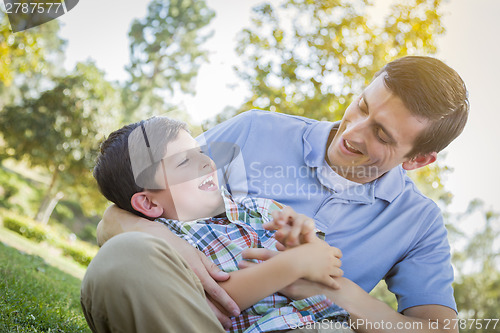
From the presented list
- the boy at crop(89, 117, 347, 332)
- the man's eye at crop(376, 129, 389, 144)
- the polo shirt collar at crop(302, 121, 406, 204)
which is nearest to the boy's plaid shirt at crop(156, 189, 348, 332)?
the boy at crop(89, 117, 347, 332)

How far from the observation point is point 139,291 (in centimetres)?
143

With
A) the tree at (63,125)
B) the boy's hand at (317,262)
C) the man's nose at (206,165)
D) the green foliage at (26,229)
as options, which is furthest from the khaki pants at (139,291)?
the tree at (63,125)

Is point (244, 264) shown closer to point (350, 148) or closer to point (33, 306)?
point (350, 148)

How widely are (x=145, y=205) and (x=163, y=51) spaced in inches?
997

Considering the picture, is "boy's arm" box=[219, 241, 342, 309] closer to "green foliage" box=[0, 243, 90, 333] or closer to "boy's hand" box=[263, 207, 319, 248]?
"boy's hand" box=[263, 207, 319, 248]

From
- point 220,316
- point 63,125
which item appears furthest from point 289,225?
point 63,125

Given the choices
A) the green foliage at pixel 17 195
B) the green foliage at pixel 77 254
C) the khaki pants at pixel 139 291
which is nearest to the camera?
the khaki pants at pixel 139 291

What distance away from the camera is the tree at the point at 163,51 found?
25.8m

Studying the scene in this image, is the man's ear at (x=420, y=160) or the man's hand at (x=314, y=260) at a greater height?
the man's ear at (x=420, y=160)

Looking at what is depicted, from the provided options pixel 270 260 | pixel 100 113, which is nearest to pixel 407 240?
pixel 270 260

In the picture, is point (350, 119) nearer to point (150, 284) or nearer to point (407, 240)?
point (407, 240)

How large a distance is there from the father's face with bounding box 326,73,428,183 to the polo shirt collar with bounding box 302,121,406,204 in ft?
0.18

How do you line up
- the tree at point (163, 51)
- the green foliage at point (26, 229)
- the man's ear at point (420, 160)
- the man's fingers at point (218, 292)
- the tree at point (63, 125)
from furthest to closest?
the tree at point (163, 51), the tree at point (63, 125), the green foliage at point (26, 229), the man's ear at point (420, 160), the man's fingers at point (218, 292)

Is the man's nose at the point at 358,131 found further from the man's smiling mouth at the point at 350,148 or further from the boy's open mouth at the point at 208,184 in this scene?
the boy's open mouth at the point at 208,184
